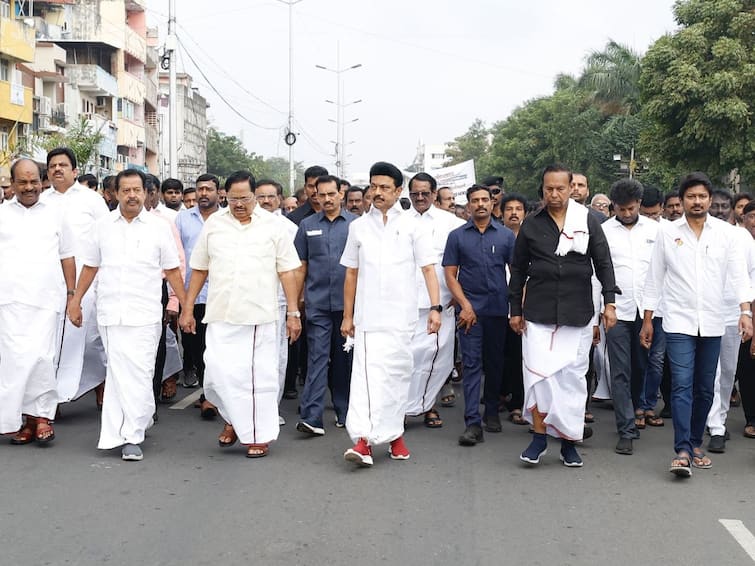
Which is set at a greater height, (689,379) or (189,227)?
(189,227)

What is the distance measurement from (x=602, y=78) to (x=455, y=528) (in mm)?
41814

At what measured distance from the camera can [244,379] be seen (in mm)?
7367

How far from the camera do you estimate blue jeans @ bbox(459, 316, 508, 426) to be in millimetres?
8023

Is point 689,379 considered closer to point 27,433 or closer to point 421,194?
point 421,194

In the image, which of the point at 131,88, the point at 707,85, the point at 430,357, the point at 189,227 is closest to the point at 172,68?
the point at 707,85

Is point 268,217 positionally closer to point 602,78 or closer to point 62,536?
point 62,536

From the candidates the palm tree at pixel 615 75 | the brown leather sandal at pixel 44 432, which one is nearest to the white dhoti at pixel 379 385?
the brown leather sandal at pixel 44 432

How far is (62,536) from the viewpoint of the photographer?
537cm

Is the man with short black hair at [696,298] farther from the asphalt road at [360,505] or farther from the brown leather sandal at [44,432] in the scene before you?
the brown leather sandal at [44,432]

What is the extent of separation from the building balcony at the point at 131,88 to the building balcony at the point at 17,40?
18.8m

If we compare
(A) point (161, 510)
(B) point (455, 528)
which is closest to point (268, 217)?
(A) point (161, 510)

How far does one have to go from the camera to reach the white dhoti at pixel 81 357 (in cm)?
851

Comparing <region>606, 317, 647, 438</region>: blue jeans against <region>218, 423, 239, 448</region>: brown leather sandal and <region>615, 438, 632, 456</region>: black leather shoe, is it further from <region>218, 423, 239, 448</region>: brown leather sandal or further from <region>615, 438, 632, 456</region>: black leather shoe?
<region>218, 423, 239, 448</region>: brown leather sandal

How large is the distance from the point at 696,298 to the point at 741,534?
1.86m
